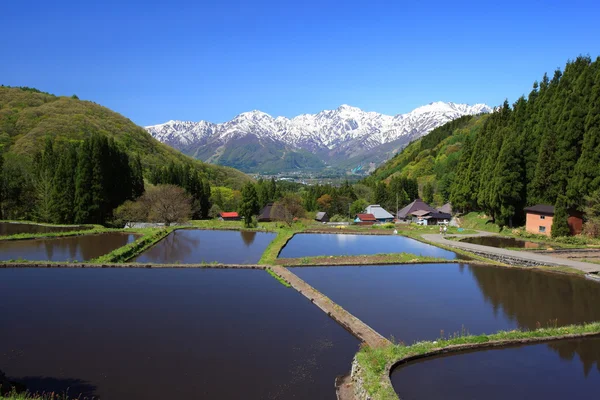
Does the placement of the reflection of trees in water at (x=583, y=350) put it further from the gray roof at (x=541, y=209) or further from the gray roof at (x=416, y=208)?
the gray roof at (x=416, y=208)

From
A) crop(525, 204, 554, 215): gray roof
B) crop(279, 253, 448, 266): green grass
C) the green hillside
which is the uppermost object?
the green hillside

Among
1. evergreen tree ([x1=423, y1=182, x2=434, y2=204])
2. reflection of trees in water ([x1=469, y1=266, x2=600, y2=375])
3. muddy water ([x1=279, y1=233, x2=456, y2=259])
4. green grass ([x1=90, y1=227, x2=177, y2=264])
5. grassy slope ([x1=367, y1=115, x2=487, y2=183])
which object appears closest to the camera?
reflection of trees in water ([x1=469, y1=266, x2=600, y2=375])

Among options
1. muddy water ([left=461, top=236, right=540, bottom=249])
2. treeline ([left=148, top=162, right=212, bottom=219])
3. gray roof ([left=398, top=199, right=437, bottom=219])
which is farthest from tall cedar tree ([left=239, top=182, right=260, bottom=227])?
muddy water ([left=461, top=236, right=540, bottom=249])

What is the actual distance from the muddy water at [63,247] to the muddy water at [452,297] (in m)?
13.4

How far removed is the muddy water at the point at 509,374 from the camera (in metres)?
9.33

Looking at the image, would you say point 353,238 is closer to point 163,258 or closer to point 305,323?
point 163,258

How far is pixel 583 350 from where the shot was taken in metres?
12.2

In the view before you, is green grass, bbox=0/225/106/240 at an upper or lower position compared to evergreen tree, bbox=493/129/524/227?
lower

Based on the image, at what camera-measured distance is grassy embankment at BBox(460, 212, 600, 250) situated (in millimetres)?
30172

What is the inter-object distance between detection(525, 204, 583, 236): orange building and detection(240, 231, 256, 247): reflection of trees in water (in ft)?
78.5

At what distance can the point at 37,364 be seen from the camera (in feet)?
33.7

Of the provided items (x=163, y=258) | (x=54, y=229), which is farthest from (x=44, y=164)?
(x=163, y=258)

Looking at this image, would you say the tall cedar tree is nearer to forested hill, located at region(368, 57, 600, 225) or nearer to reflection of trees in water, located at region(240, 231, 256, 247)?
reflection of trees in water, located at region(240, 231, 256, 247)

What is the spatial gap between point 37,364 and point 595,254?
30345mm
